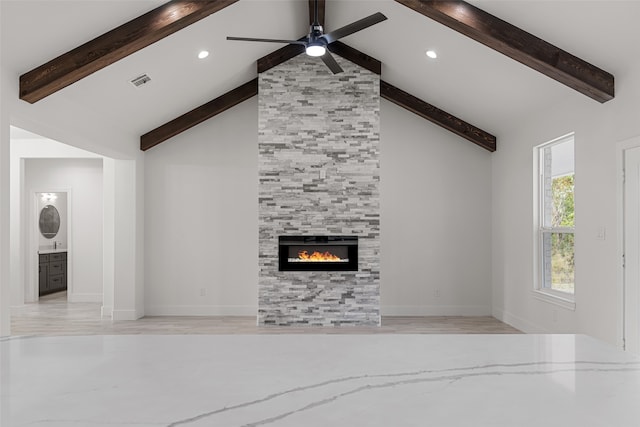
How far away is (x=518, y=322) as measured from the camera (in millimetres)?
5914

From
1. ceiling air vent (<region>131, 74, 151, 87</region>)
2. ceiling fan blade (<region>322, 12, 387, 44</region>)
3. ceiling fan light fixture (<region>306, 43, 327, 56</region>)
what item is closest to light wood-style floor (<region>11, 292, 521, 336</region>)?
ceiling air vent (<region>131, 74, 151, 87</region>)

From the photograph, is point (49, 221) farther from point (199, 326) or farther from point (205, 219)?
point (199, 326)

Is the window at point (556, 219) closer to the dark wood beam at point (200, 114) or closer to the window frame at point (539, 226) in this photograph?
the window frame at point (539, 226)

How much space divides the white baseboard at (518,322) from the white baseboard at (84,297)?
20.8ft

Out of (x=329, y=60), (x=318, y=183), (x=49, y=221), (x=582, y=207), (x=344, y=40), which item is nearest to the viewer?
(x=582, y=207)

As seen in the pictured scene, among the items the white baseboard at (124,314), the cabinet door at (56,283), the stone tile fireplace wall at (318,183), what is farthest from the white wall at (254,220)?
the cabinet door at (56,283)

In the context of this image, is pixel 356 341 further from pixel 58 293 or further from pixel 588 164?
pixel 58 293

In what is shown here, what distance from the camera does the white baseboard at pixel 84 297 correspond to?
8031 mm

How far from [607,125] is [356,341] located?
3.89m

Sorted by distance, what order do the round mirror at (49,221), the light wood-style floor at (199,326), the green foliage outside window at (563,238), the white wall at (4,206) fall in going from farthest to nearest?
the round mirror at (49,221)
the light wood-style floor at (199,326)
the green foliage outside window at (563,238)
the white wall at (4,206)

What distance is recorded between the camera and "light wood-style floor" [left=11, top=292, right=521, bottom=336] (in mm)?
5746

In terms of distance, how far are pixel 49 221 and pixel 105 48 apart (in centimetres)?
595

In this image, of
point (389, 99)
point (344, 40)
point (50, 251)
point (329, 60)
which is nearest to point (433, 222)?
point (389, 99)

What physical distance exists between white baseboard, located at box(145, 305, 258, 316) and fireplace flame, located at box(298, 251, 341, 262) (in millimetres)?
1259
